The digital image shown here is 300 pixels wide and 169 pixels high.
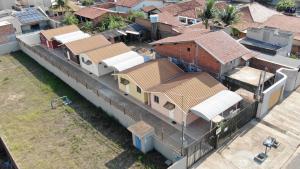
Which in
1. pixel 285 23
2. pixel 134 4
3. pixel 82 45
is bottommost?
pixel 82 45

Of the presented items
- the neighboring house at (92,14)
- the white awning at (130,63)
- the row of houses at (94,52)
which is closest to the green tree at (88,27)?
the neighboring house at (92,14)

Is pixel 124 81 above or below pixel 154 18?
below

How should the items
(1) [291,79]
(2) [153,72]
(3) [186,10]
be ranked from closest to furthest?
(1) [291,79], (2) [153,72], (3) [186,10]

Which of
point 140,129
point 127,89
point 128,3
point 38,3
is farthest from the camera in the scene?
point 38,3

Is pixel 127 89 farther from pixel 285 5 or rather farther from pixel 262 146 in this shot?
pixel 285 5

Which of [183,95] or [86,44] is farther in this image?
[86,44]

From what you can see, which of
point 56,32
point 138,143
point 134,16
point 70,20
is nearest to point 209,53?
point 138,143

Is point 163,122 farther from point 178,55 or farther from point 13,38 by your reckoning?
point 13,38
